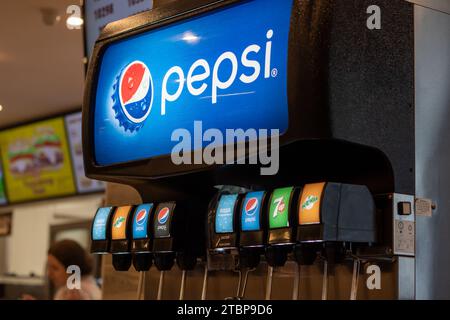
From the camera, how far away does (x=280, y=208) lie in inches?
60.4

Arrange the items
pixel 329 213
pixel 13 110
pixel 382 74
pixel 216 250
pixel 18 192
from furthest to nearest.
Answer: pixel 18 192 < pixel 13 110 < pixel 216 250 < pixel 382 74 < pixel 329 213

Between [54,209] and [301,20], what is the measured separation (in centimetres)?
626

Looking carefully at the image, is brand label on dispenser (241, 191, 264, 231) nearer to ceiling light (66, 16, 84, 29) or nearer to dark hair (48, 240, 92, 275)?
dark hair (48, 240, 92, 275)

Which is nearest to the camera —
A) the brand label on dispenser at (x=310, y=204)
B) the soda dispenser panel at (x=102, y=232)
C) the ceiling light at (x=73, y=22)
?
the brand label on dispenser at (x=310, y=204)

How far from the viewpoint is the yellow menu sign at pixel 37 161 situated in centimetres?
663

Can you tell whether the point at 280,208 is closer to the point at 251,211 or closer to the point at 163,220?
the point at 251,211

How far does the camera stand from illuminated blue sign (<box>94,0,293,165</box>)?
1567mm

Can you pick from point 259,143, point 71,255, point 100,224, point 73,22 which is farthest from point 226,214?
point 73,22

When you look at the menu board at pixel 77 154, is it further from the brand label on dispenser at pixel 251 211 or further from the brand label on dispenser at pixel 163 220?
the brand label on dispenser at pixel 251 211

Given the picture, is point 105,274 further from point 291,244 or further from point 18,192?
point 18,192

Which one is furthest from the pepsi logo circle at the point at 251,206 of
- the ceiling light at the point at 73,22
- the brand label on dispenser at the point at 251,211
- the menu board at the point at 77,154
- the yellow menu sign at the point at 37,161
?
the yellow menu sign at the point at 37,161

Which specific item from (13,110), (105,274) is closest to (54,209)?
(13,110)

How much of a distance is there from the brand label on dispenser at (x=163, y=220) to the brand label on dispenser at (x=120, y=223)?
90 millimetres
